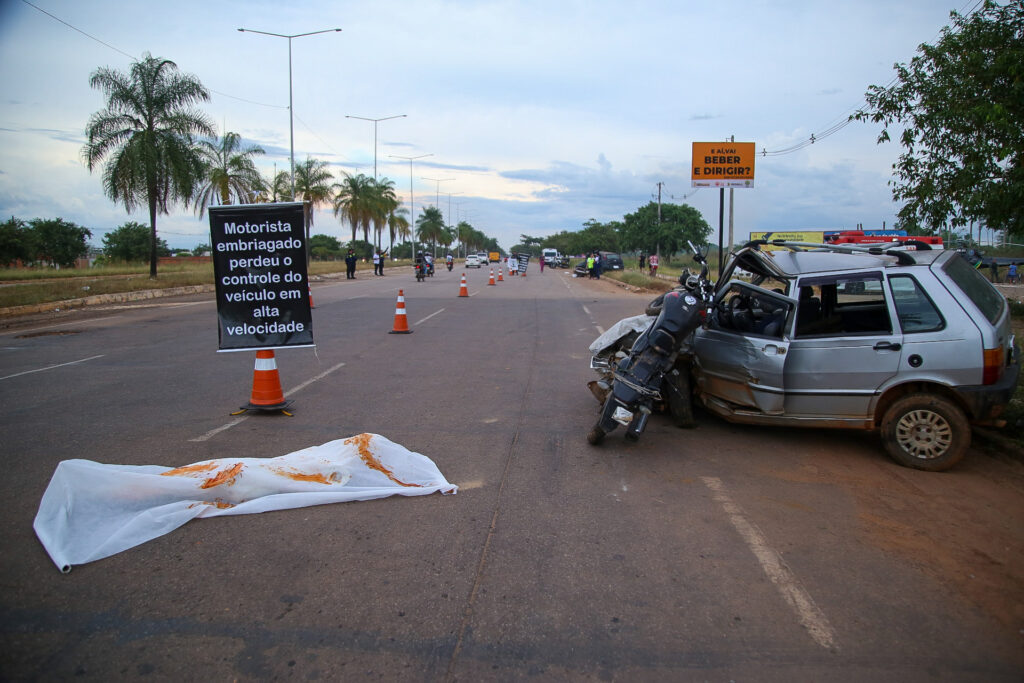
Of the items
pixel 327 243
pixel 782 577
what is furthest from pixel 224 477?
pixel 327 243

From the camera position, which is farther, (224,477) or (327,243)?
(327,243)

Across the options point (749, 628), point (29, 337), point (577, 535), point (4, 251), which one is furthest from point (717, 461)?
point (4, 251)

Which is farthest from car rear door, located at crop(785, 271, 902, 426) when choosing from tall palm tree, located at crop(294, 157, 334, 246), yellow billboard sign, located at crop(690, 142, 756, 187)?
tall palm tree, located at crop(294, 157, 334, 246)

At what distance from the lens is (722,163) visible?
66.1ft

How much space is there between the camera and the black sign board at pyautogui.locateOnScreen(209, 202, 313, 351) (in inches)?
285

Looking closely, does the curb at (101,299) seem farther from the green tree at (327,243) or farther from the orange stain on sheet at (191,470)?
the green tree at (327,243)

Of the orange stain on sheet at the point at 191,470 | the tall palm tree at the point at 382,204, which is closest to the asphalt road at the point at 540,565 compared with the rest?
the orange stain on sheet at the point at 191,470

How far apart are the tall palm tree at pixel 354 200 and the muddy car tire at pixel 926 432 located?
195ft

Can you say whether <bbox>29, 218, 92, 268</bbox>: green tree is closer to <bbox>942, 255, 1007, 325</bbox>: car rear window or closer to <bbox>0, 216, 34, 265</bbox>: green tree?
<bbox>0, 216, 34, 265</bbox>: green tree

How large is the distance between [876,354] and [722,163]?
51.6 ft

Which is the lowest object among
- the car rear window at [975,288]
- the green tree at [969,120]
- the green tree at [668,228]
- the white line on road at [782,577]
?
the white line on road at [782,577]

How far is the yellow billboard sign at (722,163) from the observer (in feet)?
63.9

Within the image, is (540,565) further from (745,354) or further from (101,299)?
(101,299)

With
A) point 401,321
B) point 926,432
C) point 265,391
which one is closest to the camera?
point 926,432
